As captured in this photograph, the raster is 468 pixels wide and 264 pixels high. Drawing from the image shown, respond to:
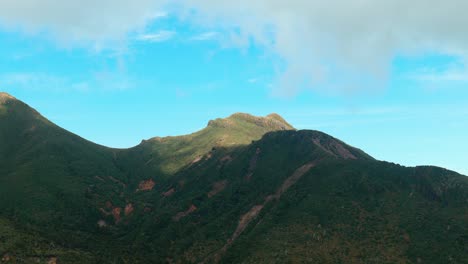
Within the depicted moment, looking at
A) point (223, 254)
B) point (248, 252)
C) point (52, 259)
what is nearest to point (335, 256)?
point (248, 252)

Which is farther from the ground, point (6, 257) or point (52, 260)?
point (6, 257)

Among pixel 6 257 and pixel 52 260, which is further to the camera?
pixel 52 260

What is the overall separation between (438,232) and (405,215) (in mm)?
16258

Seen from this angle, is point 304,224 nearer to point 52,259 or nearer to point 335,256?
point 335,256

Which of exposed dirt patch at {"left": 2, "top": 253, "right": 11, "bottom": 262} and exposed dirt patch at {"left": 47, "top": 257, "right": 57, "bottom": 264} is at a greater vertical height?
exposed dirt patch at {"left": 2, "top": 253, "right": 11, "bottom": 262}

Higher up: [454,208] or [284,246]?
[454,208]

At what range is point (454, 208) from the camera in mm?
177750

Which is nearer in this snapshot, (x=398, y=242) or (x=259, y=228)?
(x=398, y=242)

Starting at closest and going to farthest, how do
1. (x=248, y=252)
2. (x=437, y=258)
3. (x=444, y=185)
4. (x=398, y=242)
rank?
1. (x=437, y=258)
2. (x=398, y=242)
3. (x=248, y=252)
4. (x=444, y=185)

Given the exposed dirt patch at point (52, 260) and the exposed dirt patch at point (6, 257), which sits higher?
the exposed dirt patch at point (6, 257)

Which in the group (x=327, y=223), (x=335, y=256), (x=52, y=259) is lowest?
(x=52, y=259)

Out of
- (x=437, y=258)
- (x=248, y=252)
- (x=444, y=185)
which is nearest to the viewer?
(x=437, y=258)

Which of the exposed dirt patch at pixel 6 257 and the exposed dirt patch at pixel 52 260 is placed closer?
the exposed dirt patch at pixel 6 257

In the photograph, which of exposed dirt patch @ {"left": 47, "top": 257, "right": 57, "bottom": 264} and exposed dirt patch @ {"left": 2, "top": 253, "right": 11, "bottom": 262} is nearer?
exposed dirt patch @ {"left": 2, "top": 253, "right": 11, "bottom": 262}
